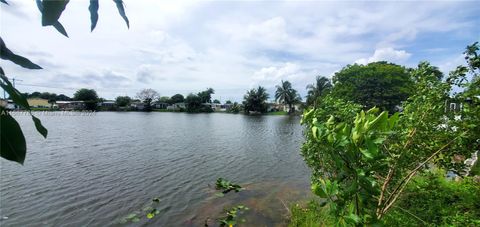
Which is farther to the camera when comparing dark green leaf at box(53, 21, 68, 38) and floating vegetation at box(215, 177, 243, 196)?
floating vegetation at box(215, 177, 243, 196)

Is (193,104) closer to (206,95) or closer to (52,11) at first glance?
(206,95)

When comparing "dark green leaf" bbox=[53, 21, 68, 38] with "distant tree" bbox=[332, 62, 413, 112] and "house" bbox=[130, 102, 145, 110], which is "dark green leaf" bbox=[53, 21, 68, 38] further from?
"house" bbox=[130, 102, 145, 110]

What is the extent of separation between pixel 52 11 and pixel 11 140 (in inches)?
13.0

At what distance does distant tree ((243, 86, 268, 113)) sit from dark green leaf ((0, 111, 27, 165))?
256 feet

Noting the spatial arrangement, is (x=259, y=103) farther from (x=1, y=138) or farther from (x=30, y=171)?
(x=1, y=138)

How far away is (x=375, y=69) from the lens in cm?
4072

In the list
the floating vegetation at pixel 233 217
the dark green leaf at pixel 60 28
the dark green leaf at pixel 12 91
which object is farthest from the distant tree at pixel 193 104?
the dark green leaf at pixel 12 91

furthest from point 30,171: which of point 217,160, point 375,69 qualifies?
point 375,69

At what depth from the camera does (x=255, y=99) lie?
79438 mm

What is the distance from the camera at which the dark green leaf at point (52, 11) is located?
687 millimetres

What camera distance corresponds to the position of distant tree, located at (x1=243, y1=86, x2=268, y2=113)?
259ft

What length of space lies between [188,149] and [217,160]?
149 inches

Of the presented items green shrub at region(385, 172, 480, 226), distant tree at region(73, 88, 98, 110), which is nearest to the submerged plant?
green shrub at region(385, 172, 480, 226)

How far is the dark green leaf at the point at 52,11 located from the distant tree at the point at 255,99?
256ft
